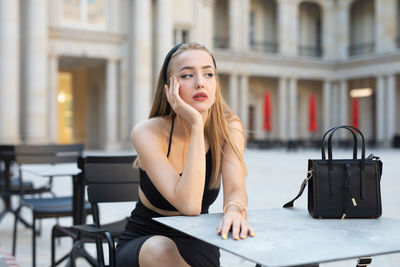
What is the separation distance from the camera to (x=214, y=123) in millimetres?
2584

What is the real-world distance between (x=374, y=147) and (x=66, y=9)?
18.8 meters

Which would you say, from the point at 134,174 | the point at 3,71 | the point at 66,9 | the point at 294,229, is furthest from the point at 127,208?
the point at 66,9

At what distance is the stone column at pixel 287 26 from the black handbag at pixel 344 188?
30.7m

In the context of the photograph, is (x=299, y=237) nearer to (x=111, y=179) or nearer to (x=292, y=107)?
(x=111, y=179)

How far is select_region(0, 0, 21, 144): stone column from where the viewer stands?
1780cm

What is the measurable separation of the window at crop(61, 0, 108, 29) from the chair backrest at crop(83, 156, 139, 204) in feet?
59.8

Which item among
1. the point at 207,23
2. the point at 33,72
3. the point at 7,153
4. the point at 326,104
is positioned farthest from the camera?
the point at 326,104

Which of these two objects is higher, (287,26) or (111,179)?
(287,26)

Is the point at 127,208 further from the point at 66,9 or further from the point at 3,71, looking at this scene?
the point at 66,9

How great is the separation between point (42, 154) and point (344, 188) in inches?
150

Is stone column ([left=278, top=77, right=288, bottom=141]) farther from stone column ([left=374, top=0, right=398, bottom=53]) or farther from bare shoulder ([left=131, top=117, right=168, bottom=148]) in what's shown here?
bare shoulder ([left=131, top=117, right=168, bottom=148])

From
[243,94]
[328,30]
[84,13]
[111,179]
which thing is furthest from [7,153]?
[328,30]

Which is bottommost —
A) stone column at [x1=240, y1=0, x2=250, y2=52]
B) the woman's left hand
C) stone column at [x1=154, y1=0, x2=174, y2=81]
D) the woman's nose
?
the woman's left hand

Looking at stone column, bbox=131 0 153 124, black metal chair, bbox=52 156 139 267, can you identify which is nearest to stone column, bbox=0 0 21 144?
stone column, bbox=131 0 153 124
